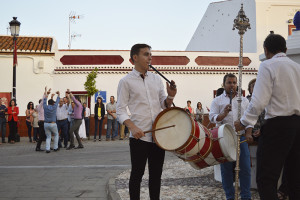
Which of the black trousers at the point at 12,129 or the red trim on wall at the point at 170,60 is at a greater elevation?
the red trim on wall at the point at 170,60

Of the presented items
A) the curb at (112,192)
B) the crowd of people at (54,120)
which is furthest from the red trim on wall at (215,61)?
the curb at (112,192)

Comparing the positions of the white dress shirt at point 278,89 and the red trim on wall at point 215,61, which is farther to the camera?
the red trim on wall at point 215,61

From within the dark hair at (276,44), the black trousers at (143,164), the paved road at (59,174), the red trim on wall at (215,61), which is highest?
the red trim on wall at (215,61)

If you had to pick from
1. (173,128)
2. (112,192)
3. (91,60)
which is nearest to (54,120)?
(112,192)

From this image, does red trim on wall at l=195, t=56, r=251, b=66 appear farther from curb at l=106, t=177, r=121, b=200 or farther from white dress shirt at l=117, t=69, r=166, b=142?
white dress shirt at l=117, t=69, r=166, b=142

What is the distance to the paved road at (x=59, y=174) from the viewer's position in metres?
6.63

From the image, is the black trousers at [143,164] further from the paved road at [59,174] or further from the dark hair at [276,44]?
the paved road at [59,174]

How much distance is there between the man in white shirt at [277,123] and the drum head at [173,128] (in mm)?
665

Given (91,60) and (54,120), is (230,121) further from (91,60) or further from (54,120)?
(91,60)

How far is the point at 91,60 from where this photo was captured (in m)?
24.6

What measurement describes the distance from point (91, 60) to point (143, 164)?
20950 millimetres

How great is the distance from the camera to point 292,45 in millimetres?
6320

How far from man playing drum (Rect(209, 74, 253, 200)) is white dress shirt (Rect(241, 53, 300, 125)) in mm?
1443

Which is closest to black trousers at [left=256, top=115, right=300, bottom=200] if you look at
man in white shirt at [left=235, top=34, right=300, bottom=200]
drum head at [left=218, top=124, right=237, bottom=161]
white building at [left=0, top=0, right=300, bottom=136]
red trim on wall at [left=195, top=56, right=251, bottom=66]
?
man in white shirt at [left=235, top=34, right=300, bottom=200]
